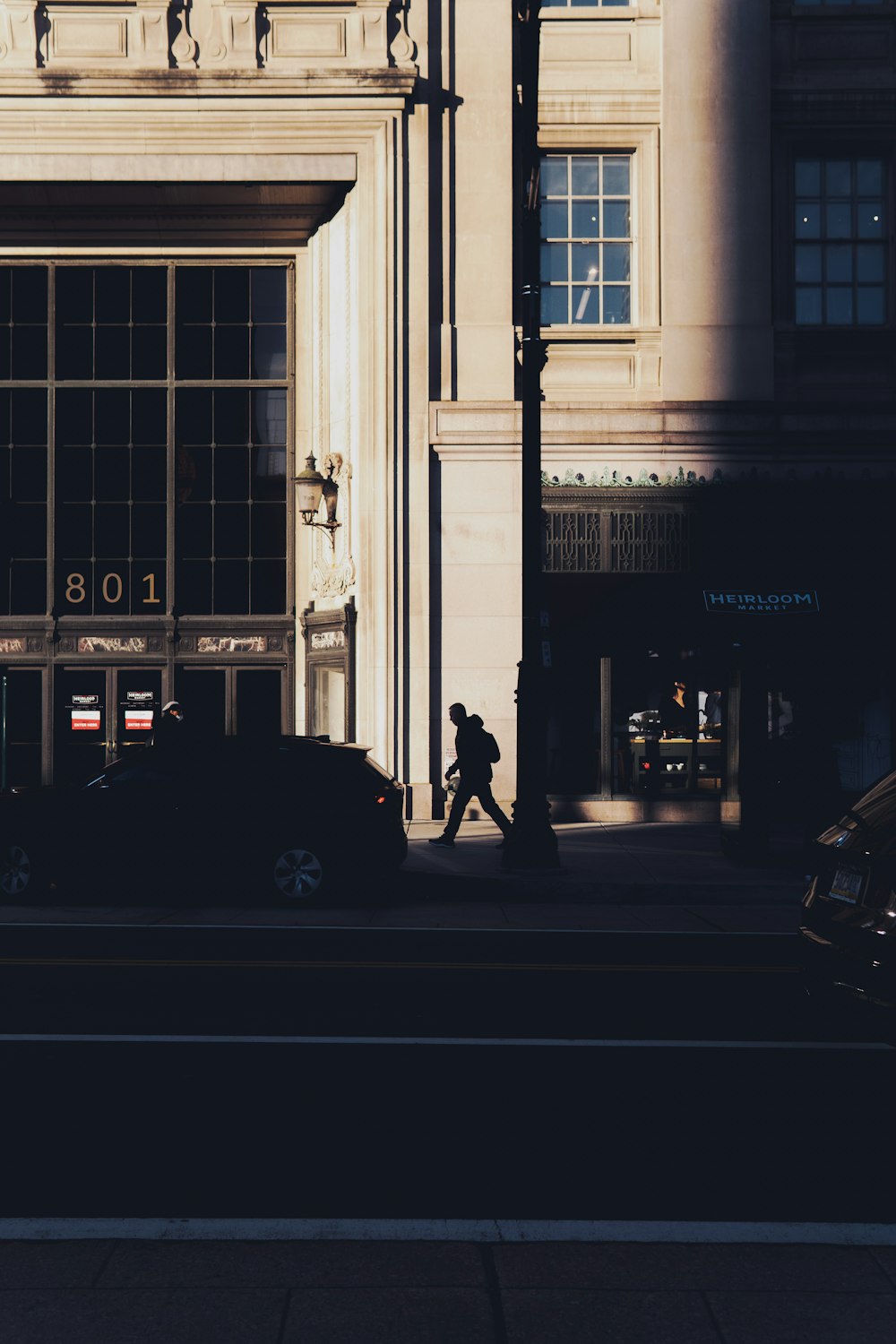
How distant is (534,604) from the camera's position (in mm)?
14539

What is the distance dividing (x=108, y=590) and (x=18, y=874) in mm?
9734

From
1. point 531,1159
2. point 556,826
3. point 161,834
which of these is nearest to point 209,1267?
point 531,1159

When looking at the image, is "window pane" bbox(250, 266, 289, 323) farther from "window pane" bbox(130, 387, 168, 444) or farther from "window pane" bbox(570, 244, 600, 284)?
"window pane" bbox(570, 244, 600, 284)

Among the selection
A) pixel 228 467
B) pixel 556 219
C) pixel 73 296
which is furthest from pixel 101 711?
pixel 556 219

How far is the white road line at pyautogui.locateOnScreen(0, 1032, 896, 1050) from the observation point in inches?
269

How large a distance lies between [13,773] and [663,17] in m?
14.7

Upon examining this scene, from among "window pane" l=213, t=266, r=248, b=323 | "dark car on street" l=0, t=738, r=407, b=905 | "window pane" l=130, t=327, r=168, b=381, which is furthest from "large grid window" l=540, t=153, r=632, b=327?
"dark car on street" l=0, t=738, r=407, b=905

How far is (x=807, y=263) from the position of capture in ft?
65.3

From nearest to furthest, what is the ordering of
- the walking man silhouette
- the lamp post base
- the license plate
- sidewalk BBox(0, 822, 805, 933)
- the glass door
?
the license plate, sidewalk BBox(0, 822, 805, 933), the lamp post base, the walking man silhouette, the glass door

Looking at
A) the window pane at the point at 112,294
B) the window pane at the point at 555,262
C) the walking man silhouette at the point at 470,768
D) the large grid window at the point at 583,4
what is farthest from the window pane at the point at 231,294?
the walking man silhouette at the point at 470,768

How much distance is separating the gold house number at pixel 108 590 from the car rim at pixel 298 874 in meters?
9.99

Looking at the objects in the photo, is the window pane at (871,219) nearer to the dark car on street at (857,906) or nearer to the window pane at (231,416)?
the window pane at (231,416)

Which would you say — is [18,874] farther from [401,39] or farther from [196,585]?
[401,39]

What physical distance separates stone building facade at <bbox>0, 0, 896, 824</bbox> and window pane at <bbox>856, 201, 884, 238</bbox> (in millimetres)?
53
